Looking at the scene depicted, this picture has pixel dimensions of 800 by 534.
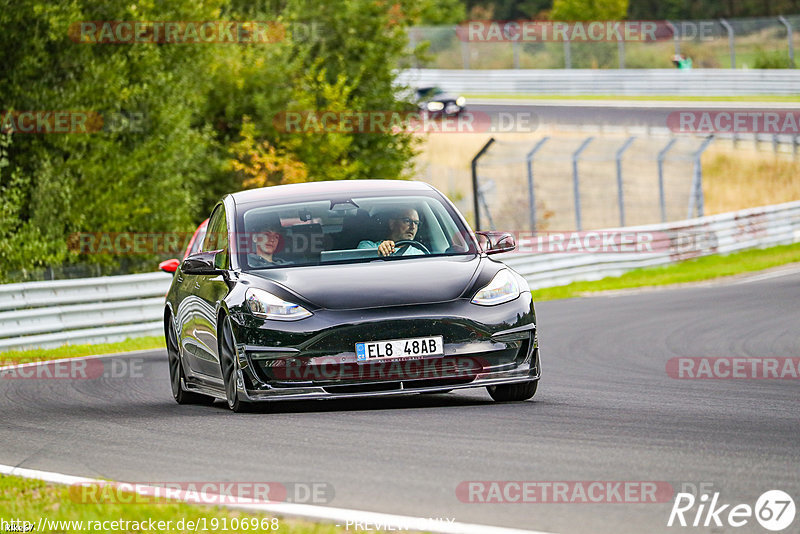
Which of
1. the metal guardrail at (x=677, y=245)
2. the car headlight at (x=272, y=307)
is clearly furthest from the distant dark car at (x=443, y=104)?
the car headlight at (x=272, y=307)

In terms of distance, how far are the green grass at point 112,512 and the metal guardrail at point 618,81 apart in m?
43.6

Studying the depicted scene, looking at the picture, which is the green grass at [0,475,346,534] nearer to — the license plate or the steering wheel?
the license plate

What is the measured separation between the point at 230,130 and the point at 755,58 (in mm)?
26359

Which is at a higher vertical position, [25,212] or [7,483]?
[7,483]

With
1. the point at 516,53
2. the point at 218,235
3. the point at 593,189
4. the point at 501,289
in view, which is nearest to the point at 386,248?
the point at 501,289

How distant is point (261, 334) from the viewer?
8922 millimetres

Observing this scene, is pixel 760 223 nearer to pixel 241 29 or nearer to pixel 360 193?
pixel 241 29

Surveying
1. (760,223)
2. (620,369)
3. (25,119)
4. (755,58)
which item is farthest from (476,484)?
(755,58)

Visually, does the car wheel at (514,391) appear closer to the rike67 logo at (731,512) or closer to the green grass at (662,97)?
the rike67 logo at (731,512)

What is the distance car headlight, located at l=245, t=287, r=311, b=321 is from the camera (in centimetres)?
891

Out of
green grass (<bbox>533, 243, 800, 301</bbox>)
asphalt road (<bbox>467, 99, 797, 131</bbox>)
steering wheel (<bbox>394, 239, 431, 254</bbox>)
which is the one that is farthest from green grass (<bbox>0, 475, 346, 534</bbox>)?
asphalt road (<bbox>467, 99, 797, 131</bbox>)

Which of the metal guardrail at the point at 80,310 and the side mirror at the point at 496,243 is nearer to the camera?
the side mirror at the point at 496,243

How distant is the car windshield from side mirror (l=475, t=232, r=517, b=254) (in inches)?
5.8

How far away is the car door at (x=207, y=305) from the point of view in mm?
9797
